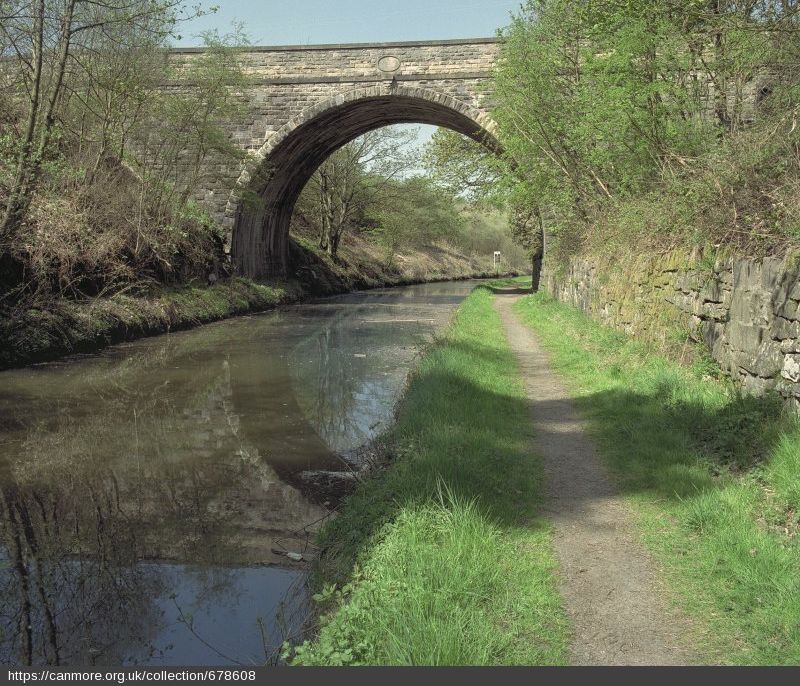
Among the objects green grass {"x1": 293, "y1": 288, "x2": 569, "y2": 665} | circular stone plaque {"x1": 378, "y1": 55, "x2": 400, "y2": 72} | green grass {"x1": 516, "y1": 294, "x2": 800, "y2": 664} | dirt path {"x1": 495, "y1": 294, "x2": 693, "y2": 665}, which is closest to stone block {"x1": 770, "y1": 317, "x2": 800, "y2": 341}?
green grass {"x1": 516, "y1": 294, "x2": 800, "y2": 664}

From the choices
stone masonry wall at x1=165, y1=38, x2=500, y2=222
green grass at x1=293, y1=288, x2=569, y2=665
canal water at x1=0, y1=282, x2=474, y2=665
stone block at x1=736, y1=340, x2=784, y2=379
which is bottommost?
canal water at x1=0, y1=282, x2=474, y2=665

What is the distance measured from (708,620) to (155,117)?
18214 millimetres

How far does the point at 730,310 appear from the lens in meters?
7.03

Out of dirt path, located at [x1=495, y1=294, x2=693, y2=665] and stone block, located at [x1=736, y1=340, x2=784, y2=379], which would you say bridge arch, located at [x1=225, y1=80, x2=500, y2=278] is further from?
dirt path, located at [x1=495, y1=294, x2=693, y2=665]

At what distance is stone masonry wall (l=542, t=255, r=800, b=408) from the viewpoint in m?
5.82

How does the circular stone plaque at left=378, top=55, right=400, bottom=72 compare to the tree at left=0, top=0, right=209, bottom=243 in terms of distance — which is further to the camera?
the circular stone plaque at left=378, top=55, right=400, bottom=72

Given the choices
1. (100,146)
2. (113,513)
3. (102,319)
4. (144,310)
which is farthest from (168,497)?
(100,146)

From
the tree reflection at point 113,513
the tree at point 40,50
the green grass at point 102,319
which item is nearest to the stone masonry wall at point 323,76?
the green grass at point 102,319

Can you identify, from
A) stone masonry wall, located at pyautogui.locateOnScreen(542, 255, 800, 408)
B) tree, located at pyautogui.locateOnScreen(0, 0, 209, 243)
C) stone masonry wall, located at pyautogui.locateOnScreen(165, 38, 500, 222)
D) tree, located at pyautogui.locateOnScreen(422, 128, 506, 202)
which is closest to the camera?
stone masonry wall, located at pyautogui.locateOnScreen(542, 255, 800, 408)

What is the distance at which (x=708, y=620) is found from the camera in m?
3.47

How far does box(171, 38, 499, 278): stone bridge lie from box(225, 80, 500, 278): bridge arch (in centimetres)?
4

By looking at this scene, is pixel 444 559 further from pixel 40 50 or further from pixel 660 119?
pixel 40 50

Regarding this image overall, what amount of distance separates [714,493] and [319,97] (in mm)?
21213

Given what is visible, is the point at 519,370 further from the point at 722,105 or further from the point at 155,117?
the point at 155,117
